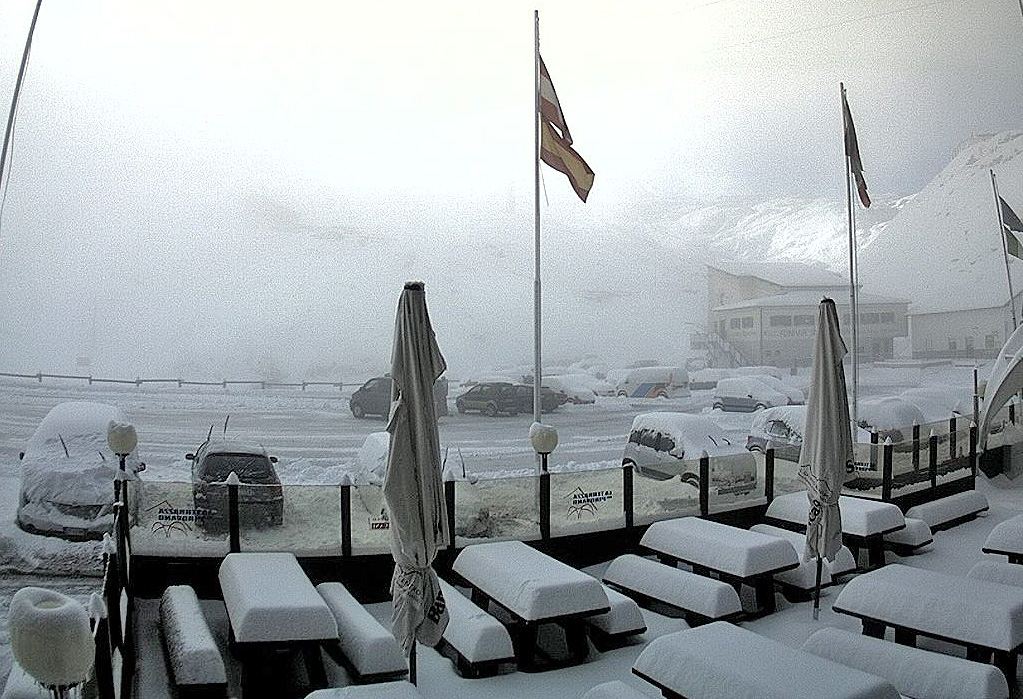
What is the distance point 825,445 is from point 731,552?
37.6 inches

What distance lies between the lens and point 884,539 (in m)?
6.36

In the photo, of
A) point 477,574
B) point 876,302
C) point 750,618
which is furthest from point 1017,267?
point 477,574

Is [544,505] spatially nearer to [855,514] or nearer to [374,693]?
[855,514]

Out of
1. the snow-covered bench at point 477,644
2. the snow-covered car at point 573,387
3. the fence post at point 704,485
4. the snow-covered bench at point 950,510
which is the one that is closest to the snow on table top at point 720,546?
the fence post at point 704,485

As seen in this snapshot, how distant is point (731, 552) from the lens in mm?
5121

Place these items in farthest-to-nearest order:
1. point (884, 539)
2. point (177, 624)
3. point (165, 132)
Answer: point (165, 132), point (884, 539), point (177, 624)

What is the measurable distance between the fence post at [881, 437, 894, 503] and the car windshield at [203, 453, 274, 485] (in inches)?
230

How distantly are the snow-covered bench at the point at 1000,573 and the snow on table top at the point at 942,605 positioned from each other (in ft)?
1.71

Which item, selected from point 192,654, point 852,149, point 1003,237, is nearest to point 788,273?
point 852,149

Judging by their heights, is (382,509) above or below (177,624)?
above

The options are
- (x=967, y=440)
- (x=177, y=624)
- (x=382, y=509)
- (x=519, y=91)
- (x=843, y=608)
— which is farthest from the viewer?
(x=519, y=91)

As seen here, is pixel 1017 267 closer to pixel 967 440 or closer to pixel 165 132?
pixel 967 440

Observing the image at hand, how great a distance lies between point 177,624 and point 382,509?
1.66 meters

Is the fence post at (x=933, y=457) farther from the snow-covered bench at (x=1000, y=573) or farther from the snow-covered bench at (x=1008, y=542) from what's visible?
the snow-covered bench at (x=1000, y=573)
